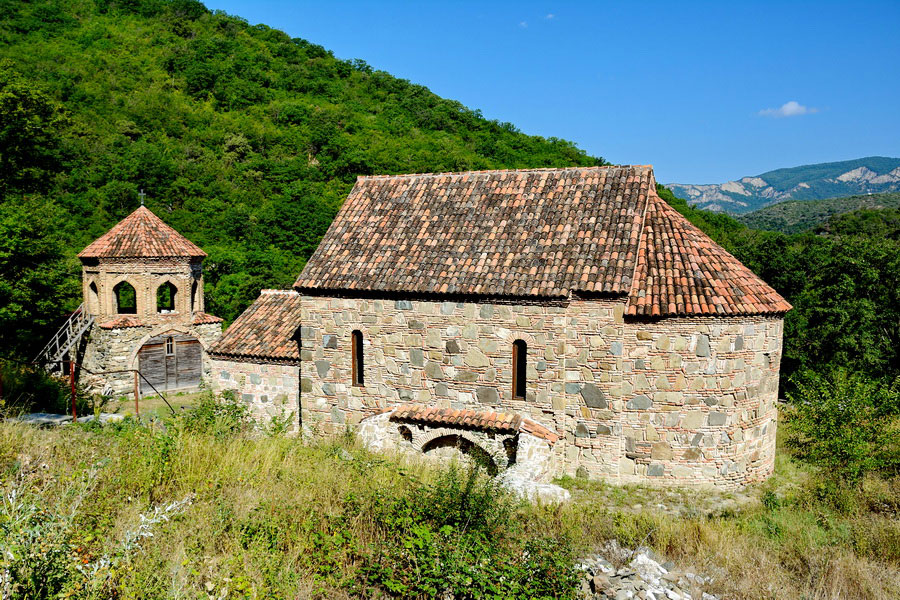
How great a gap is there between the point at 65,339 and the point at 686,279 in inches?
942

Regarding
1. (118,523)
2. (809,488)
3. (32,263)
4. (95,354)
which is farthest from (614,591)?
(32,263)

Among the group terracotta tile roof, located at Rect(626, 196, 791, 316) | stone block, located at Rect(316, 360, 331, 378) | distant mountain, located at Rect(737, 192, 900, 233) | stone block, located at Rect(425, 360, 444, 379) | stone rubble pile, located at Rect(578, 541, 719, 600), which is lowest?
stone rubble pile, located at Rect(578, 541, 719, 600)

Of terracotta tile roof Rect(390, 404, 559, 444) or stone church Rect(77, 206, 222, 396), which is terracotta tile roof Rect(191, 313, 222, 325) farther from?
terracotta tile roof Rect(390, 404, 559, 444)

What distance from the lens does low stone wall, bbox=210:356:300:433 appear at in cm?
1562

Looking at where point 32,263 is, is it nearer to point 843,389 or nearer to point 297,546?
point 297,546

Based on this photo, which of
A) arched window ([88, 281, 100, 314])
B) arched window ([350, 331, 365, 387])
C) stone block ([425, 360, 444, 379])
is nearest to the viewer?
stone block ([425, 360, 444, 379])

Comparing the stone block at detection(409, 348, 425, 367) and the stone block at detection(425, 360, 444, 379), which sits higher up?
the stone block at detection(409, 348, 425, 367)

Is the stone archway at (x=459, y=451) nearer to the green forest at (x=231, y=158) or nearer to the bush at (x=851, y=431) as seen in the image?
the bush at (x=851, y=431)

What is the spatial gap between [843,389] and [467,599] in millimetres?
10025

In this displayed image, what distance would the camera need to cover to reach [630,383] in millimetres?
12055

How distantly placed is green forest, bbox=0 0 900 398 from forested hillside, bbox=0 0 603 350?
0.13 meters

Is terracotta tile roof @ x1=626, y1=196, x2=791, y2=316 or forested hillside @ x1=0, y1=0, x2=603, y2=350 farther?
forested hillside @ x1=0, y1=0, x2=603, y2=350

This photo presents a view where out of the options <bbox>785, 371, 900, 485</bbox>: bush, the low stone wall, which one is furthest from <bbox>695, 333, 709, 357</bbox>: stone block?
the low stone wall

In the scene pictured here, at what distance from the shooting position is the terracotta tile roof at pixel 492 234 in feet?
40.1
